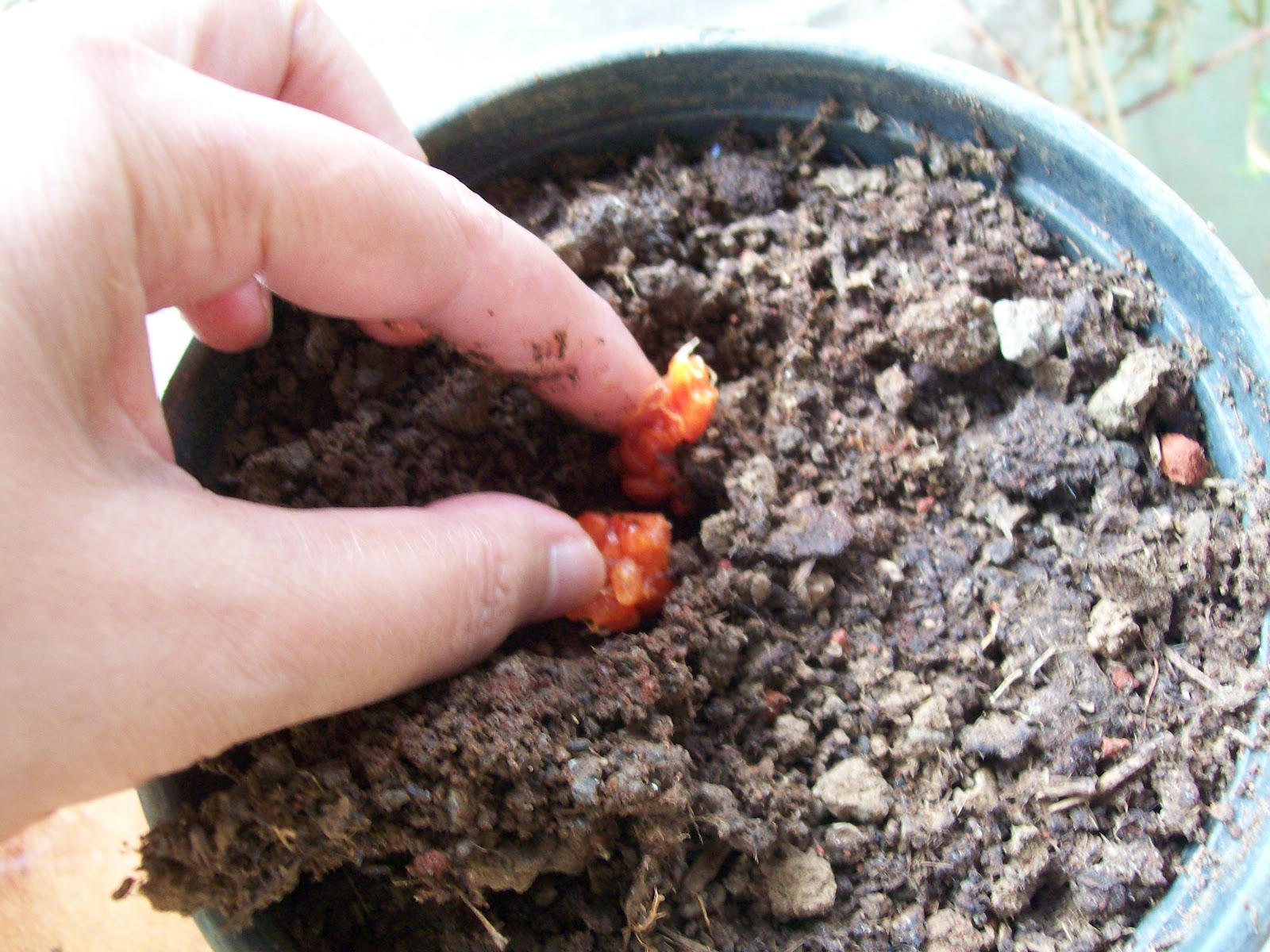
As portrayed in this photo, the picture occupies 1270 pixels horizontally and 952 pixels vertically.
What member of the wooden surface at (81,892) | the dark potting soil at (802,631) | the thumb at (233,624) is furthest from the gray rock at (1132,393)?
the wooden surface at (81,892)

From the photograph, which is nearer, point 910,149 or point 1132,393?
point 1132,393

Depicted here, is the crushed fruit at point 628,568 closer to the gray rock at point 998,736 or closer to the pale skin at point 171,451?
the pale skin at point 171,451

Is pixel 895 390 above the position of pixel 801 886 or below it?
above

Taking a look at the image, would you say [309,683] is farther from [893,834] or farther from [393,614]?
[893,834]

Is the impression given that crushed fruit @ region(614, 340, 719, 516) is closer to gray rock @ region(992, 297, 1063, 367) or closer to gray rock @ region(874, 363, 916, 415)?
gray rock @ region(874, 363, 916, 415)

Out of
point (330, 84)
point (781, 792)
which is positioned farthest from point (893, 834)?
point (330, 84)

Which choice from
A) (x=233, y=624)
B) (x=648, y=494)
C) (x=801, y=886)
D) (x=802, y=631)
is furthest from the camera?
(x=648, y=494)

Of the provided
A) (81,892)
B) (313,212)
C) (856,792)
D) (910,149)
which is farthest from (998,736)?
(81,892)

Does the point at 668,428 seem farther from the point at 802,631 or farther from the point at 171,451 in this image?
the point at 171,451
